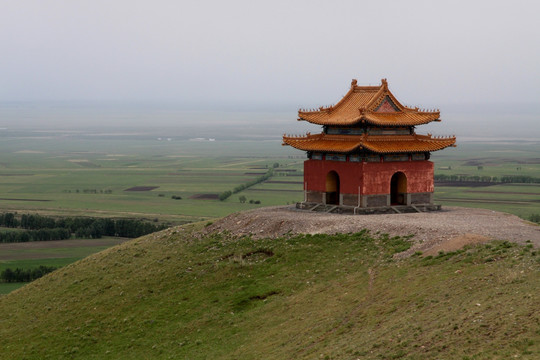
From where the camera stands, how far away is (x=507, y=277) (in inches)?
1056

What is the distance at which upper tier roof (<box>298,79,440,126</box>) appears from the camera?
44.0 metres

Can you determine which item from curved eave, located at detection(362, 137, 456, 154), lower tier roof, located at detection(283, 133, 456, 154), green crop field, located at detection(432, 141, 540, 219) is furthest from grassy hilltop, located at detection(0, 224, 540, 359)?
green crop field, located at detection(432, 141, 540, 219)

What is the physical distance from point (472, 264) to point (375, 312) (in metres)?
4.64

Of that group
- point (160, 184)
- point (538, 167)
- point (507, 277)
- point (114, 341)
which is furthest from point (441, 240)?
point (538, 167)

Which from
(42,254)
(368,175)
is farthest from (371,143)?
(42,254)

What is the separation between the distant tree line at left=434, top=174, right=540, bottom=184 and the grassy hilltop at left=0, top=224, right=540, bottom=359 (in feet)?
371

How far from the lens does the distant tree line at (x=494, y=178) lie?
149 metres

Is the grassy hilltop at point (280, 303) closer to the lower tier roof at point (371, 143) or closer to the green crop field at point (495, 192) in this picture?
the lower tier roof at point (371, 143)

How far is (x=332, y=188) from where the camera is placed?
45906mm

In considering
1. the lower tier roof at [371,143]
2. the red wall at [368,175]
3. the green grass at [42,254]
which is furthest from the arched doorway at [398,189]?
the green grass at [42,254]

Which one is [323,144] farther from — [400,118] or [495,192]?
[495,192]

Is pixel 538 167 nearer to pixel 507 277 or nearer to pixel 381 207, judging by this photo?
pixel 381 207

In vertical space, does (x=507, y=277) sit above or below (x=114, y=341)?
above

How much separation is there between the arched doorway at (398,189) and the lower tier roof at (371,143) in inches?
73.7
